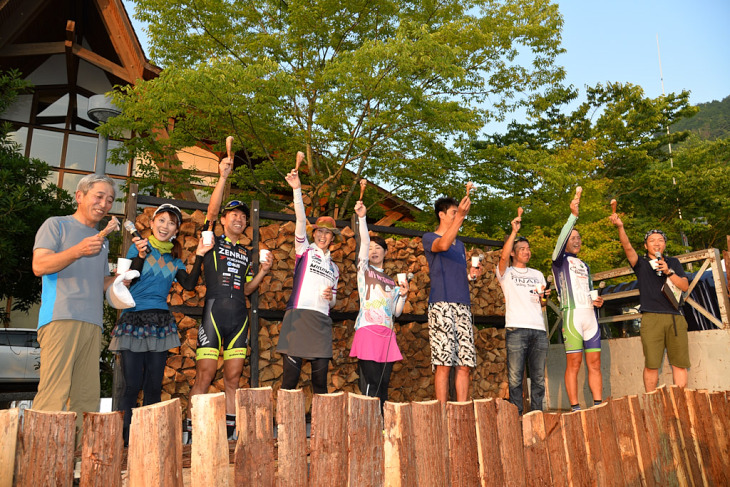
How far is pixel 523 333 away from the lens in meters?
5.37

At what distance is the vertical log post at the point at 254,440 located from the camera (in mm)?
1944

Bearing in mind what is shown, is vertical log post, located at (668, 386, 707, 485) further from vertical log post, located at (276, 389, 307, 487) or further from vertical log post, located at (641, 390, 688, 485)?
vertical log post, located at (276, 389, 307, 487)

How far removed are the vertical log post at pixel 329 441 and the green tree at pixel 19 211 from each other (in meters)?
8.53

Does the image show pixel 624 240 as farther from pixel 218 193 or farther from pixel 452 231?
pixel 218 193

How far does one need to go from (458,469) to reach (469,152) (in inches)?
414

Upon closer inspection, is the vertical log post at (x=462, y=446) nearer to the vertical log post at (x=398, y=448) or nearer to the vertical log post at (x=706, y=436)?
the vertical log post at (x=398, y=448)

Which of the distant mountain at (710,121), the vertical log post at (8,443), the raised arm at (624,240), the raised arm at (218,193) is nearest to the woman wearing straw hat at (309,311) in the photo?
the raised arm at (218,193)

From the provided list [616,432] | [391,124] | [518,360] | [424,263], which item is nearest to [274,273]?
[424,263]

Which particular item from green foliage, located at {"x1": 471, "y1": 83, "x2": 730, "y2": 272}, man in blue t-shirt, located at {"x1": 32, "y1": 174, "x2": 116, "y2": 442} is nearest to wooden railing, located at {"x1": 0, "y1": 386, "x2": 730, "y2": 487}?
man in blue t-shirt, located at {"x1": 32, "y1": 174, "x2": 116, "y2": 442}

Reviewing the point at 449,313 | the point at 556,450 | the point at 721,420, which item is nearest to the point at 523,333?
the point at 449,313

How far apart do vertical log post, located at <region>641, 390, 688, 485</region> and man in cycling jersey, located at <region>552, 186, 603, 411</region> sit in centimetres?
223

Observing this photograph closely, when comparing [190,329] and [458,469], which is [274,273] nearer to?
[190,329]

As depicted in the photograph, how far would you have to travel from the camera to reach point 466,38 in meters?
10.9

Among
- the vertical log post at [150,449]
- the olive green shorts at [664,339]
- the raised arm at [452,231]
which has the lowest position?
the vertical log post at [150,449]
